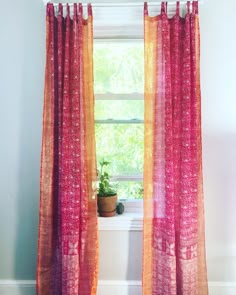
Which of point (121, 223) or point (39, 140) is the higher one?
point (39, 140)

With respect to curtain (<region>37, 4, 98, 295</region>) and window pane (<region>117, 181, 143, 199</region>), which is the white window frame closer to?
window pane (<region>117, 181, 143, 199</region>)

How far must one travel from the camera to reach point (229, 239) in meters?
2.46

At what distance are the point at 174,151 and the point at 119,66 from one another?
31.1 inches

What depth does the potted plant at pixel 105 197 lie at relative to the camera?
8.04 feet

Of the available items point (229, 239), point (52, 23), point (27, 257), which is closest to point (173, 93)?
point (52, 23)

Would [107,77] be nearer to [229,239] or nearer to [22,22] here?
[22,22]

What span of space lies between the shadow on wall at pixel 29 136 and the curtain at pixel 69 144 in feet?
0.71

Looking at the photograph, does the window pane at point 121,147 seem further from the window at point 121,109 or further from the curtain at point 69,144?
the curtain at point 69,144

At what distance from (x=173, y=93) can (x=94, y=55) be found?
703mm

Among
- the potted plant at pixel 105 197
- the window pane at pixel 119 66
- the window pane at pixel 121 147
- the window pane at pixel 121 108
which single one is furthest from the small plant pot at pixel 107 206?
the window pane at pixel 119 66

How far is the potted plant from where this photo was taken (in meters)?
2.45

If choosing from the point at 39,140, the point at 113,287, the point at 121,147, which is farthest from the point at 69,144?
the point at 113,287

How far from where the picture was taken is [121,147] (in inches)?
102

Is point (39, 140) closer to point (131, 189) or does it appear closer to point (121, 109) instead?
point (121, 109)
